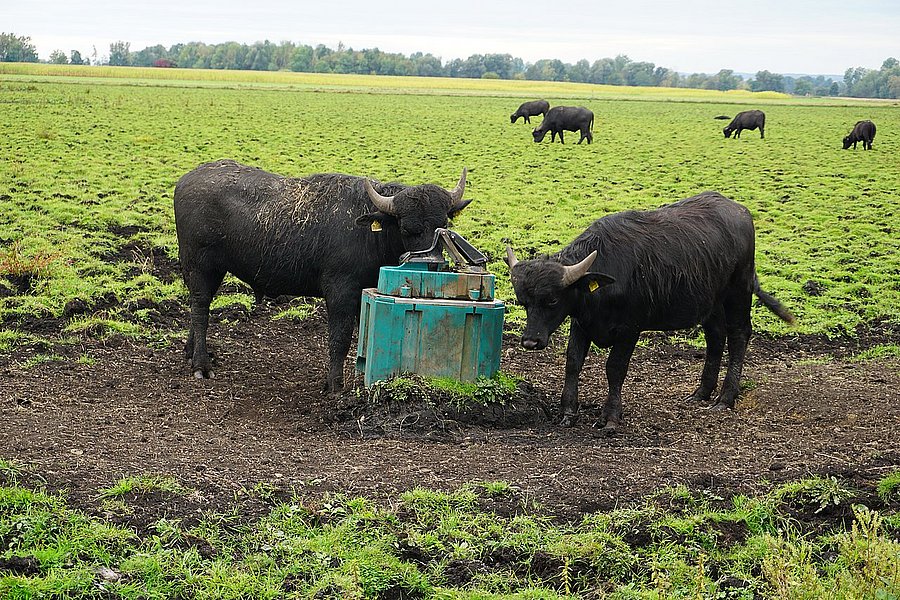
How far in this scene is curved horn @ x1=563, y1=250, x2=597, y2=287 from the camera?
802 cm

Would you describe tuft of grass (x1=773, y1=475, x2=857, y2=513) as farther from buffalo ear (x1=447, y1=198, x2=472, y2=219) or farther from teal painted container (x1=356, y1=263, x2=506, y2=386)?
buffalo ear (x1=447, y1=198, x2=472, y2=219)

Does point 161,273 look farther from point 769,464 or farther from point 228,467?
point 769,464

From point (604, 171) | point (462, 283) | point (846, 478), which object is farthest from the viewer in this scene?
point (604, 171)

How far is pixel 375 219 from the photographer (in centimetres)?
932

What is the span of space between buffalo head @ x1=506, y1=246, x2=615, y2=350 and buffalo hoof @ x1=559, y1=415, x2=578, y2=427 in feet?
3.16

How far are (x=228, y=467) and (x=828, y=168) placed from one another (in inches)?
1034

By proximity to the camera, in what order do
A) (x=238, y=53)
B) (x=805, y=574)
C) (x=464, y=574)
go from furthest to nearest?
(x=238, y=53) → (x=464, y=574) → (x=805, y=574)

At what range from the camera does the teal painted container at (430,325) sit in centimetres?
839

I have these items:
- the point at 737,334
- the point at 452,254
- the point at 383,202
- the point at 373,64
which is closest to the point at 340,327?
the point at 383,202

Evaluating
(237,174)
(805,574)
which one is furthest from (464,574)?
(237,174)

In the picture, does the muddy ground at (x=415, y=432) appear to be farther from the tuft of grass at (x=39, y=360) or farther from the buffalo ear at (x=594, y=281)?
the buffalo ear at (x=594, y=281)

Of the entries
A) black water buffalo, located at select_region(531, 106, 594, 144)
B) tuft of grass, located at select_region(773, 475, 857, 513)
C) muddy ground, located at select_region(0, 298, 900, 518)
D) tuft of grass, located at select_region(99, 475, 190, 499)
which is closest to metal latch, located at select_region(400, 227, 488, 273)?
muddy ground, located at select_region(0, 298, 900, 518)

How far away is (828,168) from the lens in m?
29.0

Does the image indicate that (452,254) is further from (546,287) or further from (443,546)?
(443,546)
